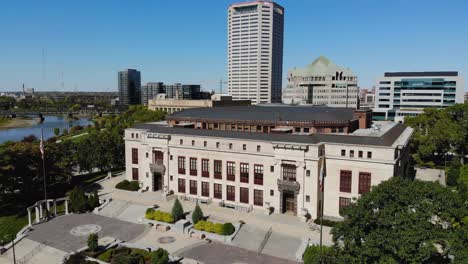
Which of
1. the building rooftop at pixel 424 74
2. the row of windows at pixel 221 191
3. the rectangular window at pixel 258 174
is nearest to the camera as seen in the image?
the rectangular window at pixel 258 174

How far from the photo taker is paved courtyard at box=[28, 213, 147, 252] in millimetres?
45516

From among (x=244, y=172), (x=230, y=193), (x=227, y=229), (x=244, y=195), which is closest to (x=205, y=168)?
(x=230, y=193)

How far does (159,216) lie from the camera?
50.1 metres

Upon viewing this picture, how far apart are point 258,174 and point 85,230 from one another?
27.1 m

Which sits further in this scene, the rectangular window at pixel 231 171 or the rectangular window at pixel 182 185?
the rectangular window at pixel 182 185

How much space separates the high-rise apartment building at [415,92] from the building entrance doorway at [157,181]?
404ft

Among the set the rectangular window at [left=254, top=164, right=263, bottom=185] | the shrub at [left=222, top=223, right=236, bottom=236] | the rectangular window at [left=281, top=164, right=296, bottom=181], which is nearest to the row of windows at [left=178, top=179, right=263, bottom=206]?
the rectangular window at [left=254, top=164, right=263, bottom=185]

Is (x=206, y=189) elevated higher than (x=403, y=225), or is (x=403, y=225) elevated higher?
(x=403, y=225)

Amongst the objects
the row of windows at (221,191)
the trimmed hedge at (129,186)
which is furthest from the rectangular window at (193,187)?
the trimmed hedge at (129,186)

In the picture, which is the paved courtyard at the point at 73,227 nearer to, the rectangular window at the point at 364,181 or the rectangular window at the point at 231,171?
the rectangular window at the point at 231,171

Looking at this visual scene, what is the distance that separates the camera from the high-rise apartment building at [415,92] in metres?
156

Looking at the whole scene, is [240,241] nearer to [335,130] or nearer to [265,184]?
[265,184]

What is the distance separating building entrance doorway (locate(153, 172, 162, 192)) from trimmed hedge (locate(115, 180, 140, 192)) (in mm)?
3600

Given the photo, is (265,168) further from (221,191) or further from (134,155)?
(134,155)
